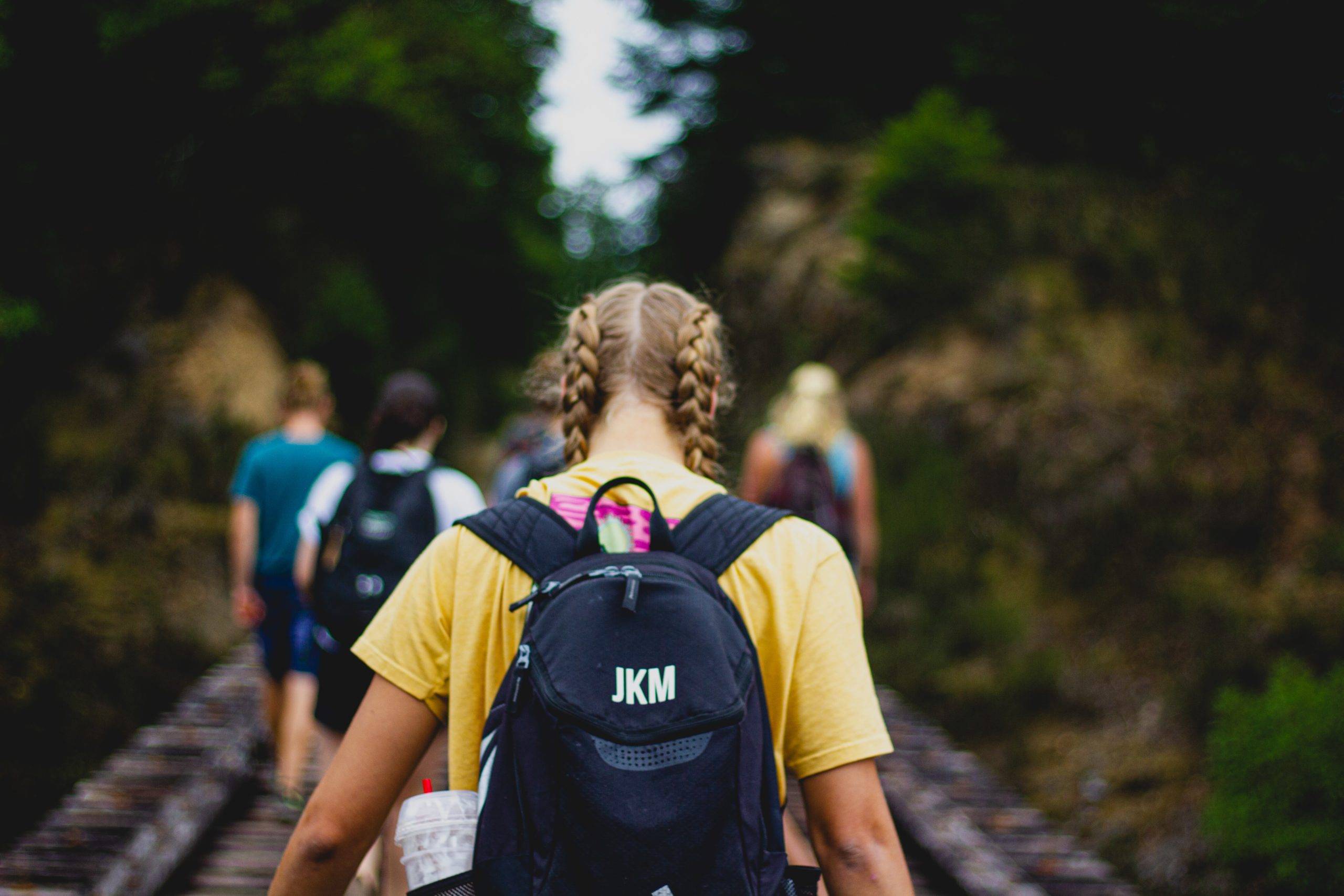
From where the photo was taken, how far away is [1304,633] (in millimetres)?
6965

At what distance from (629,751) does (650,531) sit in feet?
1.15

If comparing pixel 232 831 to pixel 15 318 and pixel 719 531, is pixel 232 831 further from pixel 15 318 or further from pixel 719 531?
pixel 15 318

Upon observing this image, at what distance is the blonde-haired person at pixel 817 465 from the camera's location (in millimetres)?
4574

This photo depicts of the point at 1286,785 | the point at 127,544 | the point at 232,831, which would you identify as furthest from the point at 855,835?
the point at 127,544

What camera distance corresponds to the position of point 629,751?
1.21 metres

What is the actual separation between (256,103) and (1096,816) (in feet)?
50.5

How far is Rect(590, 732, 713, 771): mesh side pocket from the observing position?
3.97 ft

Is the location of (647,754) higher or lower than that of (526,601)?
lower

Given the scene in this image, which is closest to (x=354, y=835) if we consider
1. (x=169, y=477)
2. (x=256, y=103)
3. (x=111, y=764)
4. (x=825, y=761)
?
(x=825, y=761)

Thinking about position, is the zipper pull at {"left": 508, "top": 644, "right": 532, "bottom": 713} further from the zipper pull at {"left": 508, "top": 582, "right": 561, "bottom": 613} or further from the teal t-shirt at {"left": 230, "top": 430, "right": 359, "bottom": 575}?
the teal t-shirt at {"left": 230, "top": 430, "right": 359, "bottom": 575}

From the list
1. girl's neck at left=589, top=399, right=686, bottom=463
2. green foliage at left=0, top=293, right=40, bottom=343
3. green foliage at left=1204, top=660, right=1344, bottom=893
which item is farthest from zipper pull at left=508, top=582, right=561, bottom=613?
green foliage at left=0, top=293, right=40, bottom=343

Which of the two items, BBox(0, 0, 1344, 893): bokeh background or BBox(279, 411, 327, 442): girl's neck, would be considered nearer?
BBox(279, 411, 327, 442): girl's neck

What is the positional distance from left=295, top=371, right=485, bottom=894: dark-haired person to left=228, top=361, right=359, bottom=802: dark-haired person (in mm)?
1151

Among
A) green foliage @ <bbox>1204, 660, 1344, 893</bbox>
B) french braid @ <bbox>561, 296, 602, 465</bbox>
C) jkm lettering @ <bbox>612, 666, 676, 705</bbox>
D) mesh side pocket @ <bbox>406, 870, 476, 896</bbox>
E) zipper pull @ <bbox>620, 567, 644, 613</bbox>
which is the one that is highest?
french braid @ <bbox>561, 296, 602, 465</bbox>
